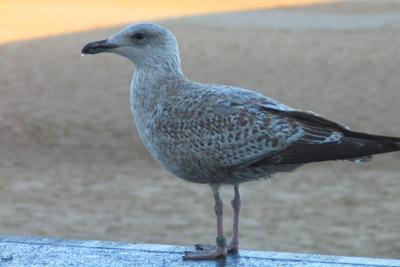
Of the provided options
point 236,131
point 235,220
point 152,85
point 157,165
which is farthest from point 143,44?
point 157,165

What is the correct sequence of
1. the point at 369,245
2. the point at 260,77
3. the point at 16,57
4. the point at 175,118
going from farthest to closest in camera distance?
the point at 16,57 < the point at 260,77 < the point at 369,245 < the point at 175,118

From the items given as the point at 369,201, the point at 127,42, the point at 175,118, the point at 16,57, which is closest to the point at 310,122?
the point at 175,118

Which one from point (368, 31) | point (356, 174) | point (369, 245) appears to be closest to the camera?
point (369, 245)

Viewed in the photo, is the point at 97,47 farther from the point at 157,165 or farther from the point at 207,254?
the point at 157,165

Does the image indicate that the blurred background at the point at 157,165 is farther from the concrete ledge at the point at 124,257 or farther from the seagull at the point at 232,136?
the seagull at the point at 232,136

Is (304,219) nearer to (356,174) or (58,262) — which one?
(356,174)

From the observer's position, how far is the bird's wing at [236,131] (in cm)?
327

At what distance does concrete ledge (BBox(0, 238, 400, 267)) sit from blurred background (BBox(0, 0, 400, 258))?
286 centimetres

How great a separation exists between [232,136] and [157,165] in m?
5.62

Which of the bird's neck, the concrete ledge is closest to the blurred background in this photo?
the concrete ledge

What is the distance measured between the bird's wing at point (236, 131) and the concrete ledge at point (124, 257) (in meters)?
0.39

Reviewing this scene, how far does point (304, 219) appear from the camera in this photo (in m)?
7.22

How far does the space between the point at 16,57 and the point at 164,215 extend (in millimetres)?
6867

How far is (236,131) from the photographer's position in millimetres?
3291
